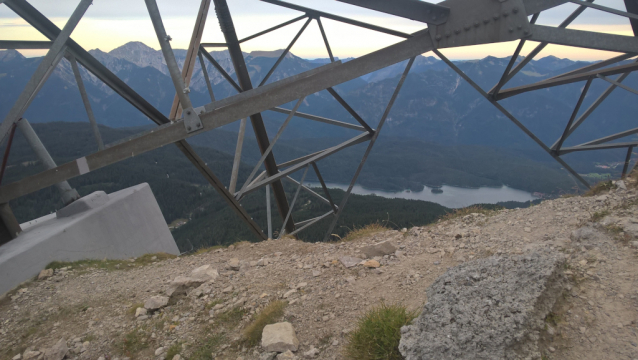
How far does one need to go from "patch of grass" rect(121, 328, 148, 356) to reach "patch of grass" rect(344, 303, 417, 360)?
2.62 meters

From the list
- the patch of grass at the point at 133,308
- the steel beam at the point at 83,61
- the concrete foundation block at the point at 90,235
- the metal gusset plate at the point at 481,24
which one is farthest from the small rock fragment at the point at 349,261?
the concrete foundation block at the point at 90,235

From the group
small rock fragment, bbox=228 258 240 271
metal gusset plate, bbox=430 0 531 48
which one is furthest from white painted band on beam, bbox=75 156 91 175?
metal gusset plate, bbox=430 0 531 48

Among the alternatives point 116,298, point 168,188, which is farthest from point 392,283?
point 168,188

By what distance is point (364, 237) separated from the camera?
21.3 feet

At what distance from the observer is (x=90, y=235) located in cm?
773

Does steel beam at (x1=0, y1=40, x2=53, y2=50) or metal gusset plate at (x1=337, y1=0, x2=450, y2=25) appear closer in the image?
metal gusset plate at (x1=337, y1=0, x2=450, y2=25)

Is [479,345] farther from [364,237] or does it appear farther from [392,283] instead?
[364,237]

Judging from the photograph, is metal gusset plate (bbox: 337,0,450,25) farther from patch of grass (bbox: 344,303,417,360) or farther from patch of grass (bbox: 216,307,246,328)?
patch of grass (bbox: 216,307,246,328)

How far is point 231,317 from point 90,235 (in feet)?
17.7

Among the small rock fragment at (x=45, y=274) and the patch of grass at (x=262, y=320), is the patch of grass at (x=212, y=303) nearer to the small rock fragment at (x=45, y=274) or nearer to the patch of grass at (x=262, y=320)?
the patch of grass at (x=262, y=320)

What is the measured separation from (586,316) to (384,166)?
603 ft

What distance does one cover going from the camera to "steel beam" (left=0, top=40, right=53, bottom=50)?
18.0 feet

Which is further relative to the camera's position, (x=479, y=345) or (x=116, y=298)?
(x=116, y=298)

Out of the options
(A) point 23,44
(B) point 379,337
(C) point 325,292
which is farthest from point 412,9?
(A) point 23,44
